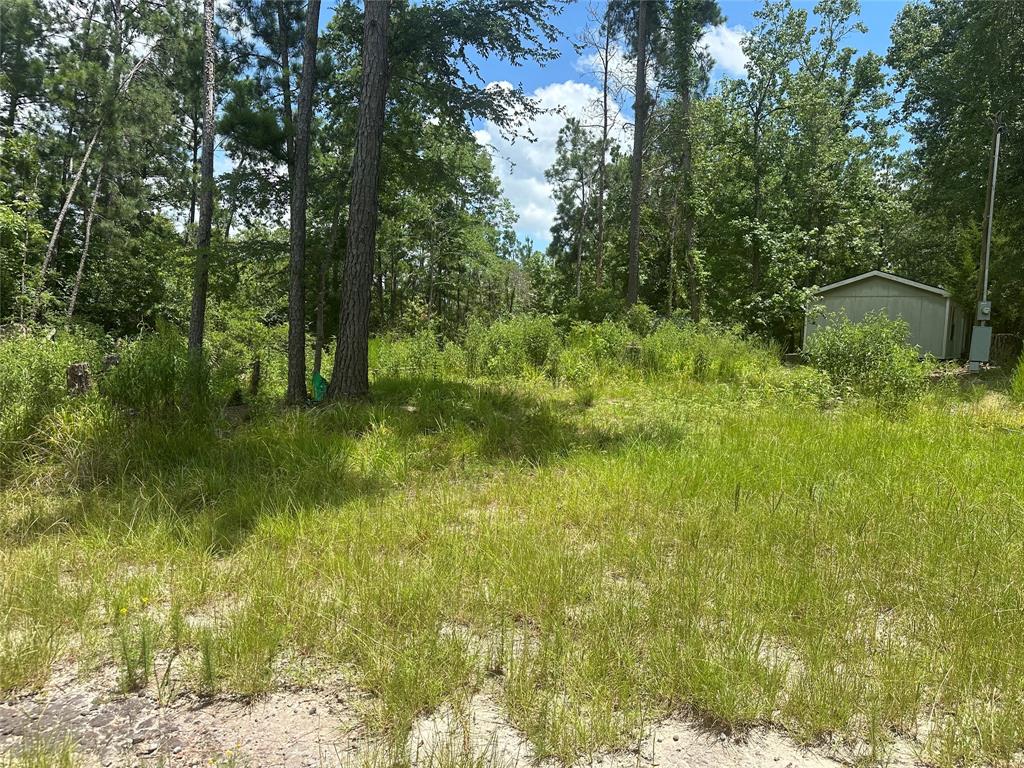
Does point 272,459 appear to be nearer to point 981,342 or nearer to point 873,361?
point 873,361

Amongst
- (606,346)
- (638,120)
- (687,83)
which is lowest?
(606,346)

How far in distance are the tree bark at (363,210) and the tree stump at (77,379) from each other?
2820 millimetres

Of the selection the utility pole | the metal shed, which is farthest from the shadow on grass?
the metal shed

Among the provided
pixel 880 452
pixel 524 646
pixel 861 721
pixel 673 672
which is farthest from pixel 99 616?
pixel 880 452

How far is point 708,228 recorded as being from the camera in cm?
2261

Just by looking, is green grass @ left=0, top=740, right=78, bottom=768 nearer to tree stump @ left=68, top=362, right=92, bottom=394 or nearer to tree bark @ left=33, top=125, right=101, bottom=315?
tree stump @ left=68, top=362, right=92, bottom=394

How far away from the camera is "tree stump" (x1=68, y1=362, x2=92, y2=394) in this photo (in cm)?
525

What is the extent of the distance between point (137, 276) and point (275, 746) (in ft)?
80.8

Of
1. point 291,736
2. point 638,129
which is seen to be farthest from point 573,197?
point 291,736

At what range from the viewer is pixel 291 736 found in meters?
1.86

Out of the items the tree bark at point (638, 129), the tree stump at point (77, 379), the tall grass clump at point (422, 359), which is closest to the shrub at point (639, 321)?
the tree bark at point (638, 129)

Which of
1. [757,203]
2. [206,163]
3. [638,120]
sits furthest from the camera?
[757,203]

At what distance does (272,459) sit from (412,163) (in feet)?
18.9

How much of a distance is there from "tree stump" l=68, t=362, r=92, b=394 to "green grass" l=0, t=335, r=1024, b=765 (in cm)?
22
